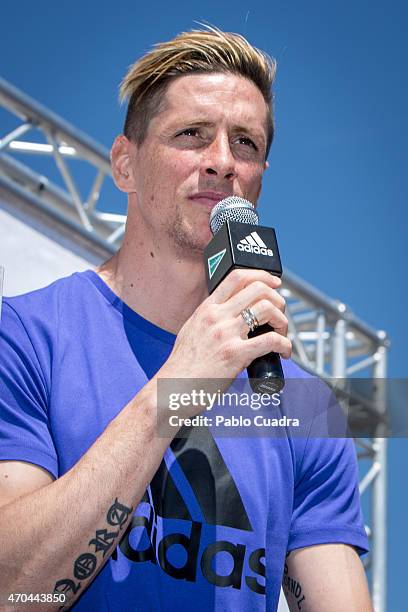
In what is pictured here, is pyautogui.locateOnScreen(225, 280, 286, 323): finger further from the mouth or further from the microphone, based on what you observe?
the mouth

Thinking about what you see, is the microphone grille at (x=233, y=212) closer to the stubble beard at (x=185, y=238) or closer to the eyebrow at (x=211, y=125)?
the stubble beard at (x=185, y=238)

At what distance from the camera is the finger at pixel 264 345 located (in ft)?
5.19

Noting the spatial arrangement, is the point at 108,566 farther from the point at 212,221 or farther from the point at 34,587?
the point at 212,221

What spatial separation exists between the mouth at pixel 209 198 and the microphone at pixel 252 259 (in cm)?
34

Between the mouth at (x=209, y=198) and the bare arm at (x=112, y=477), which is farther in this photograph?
the mouth at (x=209, y=198)

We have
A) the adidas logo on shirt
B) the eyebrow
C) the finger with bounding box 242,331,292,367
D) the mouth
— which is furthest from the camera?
the eyebrow

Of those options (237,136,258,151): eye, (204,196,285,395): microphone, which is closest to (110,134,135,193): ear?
(237,136,258,151): eye

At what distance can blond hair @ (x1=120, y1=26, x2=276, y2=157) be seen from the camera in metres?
2.46

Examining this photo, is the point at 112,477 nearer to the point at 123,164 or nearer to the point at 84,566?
the point at 84,566

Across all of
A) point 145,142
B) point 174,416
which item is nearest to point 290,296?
point 145,142

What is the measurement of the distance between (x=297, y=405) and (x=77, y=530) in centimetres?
78

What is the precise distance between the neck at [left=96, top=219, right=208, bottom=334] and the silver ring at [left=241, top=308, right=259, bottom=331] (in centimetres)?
68

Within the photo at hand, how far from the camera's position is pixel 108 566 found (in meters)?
1.86

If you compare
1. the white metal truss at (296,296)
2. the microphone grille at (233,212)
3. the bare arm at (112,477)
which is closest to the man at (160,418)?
the bare arm at (112,477)
